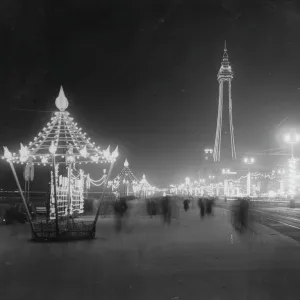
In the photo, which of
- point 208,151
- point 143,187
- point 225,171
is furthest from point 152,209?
point 208,151

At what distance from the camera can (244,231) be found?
18406 millimetres

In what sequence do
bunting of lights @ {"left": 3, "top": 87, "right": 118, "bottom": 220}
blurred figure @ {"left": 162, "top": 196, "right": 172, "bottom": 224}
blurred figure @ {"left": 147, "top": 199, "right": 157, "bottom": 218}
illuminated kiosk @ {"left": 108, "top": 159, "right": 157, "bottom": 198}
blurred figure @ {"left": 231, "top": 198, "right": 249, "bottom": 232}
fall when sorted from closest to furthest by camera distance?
bunting of lights @ {"left": 3, "top": 87, "right": 118, "bottom": 220} → blurred figure @ {"left": 231, "top": 198, "right": 249, "bottom": 232} → blurred figure @ {"left": 162, "top": 196, "right": 172, "bottom": 224} → blurred figure @ {"left": 147, "top": 199, "right": 157, "bottom": 218} → illuminated kiosk @ {"left": 108, "top": 159, "right": 157, "bottom": 198}

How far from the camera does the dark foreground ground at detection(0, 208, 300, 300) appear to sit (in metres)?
7.26

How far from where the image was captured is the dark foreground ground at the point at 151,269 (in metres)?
7.26

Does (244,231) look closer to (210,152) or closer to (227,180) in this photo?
(227,180)

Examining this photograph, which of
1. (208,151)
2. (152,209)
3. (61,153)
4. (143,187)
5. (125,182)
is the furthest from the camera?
(208,151)

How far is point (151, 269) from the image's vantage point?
949cm

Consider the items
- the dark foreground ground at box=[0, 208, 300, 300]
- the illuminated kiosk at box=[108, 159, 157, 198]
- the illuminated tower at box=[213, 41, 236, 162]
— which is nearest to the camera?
the dark foreground ground at box=[0, 208, 300, 300]

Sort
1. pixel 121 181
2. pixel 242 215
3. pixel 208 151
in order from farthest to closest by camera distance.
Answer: pixel 208 151
pixel 121 181
pixel 242 215

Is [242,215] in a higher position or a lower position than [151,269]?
higher

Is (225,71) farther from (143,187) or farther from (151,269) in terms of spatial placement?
(151,269)

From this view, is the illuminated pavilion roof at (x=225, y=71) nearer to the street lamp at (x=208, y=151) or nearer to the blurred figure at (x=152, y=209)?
the street lamp at (x=208, y=151)

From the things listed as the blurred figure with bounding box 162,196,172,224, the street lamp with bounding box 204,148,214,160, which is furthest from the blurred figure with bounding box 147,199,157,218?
the street lamp with bounding box 204,148,214,160

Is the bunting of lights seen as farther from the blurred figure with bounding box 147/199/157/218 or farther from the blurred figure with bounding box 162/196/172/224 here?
the blurred figure with bounding box 162/196/172/224
